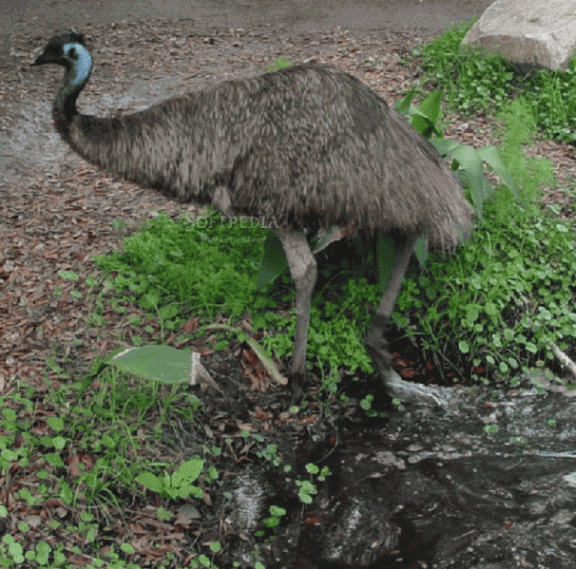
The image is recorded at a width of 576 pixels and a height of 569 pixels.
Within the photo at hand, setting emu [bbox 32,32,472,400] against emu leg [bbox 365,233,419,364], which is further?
emu leg [bbox 365,233,419,364]

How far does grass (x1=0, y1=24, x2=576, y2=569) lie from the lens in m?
2.86

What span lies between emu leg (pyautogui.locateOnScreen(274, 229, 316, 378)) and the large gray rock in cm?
336

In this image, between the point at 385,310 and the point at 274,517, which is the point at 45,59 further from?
the point at 274,517

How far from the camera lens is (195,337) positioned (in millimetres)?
3775

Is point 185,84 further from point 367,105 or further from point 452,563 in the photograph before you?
point 452,563

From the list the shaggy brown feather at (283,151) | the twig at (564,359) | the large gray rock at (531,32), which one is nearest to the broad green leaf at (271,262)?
the shaggy brown feather at (283,151)

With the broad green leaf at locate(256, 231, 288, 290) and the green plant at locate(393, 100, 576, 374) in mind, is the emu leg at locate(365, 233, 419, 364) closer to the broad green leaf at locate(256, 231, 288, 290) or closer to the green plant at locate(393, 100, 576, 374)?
the green plant at locate(393, 100, 576, 374)

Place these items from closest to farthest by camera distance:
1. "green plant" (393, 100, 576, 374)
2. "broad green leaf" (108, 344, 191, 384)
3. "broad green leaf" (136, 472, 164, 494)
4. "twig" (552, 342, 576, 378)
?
"broad green leaf" (108, 344, 191, 384), "broad green leaf" (136, 472, 164, 494), "twig" (552, 342, 576, 378), "green plant" (393, 100, 576, 374)

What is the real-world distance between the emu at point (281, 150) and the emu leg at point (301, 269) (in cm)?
1

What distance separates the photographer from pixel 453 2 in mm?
7629

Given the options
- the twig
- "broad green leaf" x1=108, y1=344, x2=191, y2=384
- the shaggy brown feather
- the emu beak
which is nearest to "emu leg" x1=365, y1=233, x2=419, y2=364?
the shaggy brown feather

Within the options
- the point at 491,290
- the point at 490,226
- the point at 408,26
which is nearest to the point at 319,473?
the point at 491,290

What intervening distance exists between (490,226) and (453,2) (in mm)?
4334

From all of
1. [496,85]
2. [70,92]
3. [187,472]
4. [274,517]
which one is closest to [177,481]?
[187,472]
